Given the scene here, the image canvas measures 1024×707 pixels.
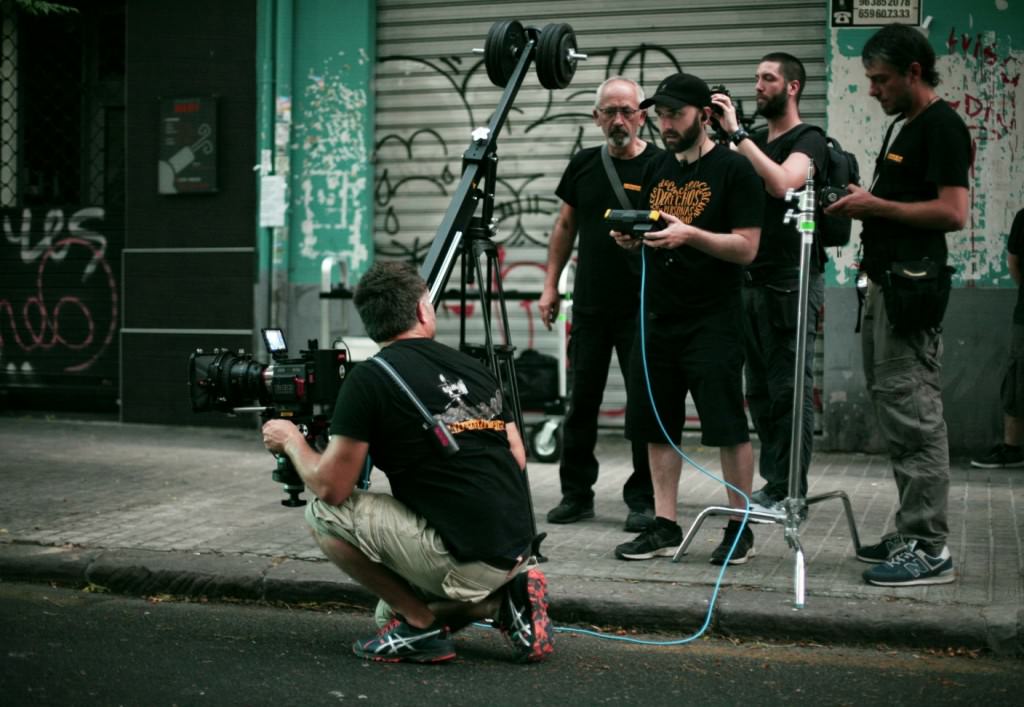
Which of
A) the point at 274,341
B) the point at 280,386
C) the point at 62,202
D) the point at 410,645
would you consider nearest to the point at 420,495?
the point at 410,645

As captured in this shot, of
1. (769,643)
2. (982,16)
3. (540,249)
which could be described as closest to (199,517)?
(769,643)

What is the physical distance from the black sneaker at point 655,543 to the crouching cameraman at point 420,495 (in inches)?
50.7

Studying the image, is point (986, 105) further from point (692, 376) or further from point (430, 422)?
point (430, 422)

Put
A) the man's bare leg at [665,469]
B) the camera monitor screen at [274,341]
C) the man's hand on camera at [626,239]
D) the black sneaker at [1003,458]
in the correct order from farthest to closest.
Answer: the black sneaker at [1003,458] < the man's bare leg at [665,469] < the man's hand on camera at [626,239] < the camera monitor screen at [274,341]

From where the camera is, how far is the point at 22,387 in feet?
36.3

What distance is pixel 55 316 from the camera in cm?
1091

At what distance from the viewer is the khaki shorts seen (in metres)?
4.30

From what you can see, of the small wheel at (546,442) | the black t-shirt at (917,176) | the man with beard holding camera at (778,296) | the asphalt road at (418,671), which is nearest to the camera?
the asphalt road at (418,671)

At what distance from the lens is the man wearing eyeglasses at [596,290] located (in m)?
6.30

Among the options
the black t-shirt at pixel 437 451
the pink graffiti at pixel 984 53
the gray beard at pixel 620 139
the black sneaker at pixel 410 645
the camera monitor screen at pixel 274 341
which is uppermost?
the pink graffiti at pixel 984 53

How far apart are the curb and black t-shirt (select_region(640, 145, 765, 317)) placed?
1.23 meters

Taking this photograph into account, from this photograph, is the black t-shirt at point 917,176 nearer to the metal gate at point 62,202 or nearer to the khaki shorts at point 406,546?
the khaki shorts at point 406,546

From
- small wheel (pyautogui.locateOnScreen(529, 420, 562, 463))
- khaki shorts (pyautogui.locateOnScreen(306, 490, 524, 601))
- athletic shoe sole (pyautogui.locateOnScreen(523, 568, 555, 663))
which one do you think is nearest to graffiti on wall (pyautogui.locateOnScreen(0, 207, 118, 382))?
small wheel (pyautogui.locateOnScreen(529, 420, 562, 463))

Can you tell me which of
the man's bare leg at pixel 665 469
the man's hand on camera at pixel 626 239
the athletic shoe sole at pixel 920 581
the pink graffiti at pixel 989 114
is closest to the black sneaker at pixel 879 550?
the athletic shoe sole at pixel 920 581
